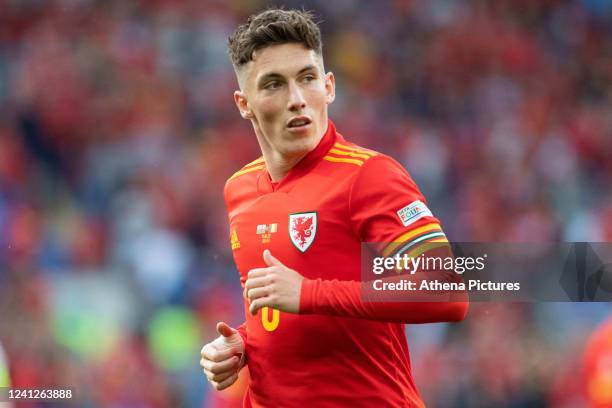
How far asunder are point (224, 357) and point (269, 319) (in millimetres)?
195

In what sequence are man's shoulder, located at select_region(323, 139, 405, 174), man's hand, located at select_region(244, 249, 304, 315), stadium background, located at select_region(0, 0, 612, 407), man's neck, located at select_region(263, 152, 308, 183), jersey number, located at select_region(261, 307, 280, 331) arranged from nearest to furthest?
man's hand, located at select_region(244, 249, 304, 315)
man's shoulder, located at select_region(323, 139, 405, 174)
jersey number, located at select_region(261, 307, 280, 331)
man's neck, located at select_region(263, 152, 308, 183)
stadium background, located at select_region(0, 0, 612, 407)

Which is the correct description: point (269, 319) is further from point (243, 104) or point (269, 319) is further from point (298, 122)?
point (243, 104)

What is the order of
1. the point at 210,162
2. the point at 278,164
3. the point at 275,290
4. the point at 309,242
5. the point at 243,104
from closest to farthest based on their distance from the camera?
1. the point at 275,290
2. the point at 309,242
3. the point at 278,164
4. the point at 243,104
5. the point at 210,162

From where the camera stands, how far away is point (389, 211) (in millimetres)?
3029

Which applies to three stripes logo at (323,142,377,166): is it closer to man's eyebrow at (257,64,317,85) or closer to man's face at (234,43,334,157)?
man's face at (234,43,334,157)

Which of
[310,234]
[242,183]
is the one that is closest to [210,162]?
[242,183]

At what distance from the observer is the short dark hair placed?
11.1 ft

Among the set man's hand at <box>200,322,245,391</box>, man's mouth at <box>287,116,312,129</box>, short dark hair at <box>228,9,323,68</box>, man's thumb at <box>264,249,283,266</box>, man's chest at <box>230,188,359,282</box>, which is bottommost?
man's hand at <box>200,322,245,391</box>

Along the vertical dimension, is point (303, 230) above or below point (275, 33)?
below

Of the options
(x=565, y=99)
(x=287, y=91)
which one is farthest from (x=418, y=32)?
(x=287, y=91)

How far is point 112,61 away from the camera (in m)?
9.66

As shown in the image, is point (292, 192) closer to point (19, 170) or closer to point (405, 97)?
point (19, 170)

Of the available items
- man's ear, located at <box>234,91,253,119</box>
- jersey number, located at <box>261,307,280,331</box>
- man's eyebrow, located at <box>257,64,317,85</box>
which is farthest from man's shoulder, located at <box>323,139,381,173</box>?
jersey number, located at <box>261,307,280,331</box>

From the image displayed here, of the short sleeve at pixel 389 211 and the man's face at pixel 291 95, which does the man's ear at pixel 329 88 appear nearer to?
the man's face at pixel 291 95
